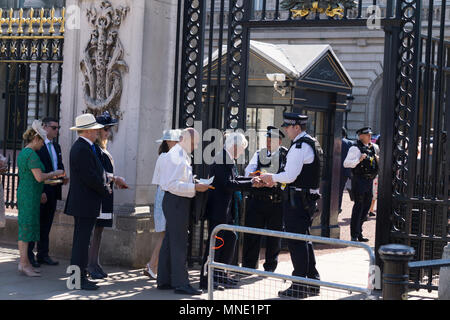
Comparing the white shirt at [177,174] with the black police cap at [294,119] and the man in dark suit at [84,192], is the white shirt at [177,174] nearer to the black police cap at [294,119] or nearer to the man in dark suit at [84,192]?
the man in dark suit at [84,192]

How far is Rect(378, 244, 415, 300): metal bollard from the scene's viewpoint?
447 centimetres

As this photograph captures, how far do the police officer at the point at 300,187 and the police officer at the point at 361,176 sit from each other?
428cm

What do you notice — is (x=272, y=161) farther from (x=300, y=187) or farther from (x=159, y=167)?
(x=159, y=167)

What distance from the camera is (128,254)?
8.84 m

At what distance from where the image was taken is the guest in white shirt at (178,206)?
7.58m

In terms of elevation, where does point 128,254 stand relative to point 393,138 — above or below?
below

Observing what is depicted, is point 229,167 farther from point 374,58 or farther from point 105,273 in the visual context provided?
point 374,58

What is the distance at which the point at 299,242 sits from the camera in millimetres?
7773

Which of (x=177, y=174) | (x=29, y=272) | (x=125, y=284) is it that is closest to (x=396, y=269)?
(x=177, y=174)

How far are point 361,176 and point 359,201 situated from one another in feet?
1.36

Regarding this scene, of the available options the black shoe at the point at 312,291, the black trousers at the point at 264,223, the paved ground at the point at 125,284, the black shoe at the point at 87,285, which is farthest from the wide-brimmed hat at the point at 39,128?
the black shoe at the point at 312,291
